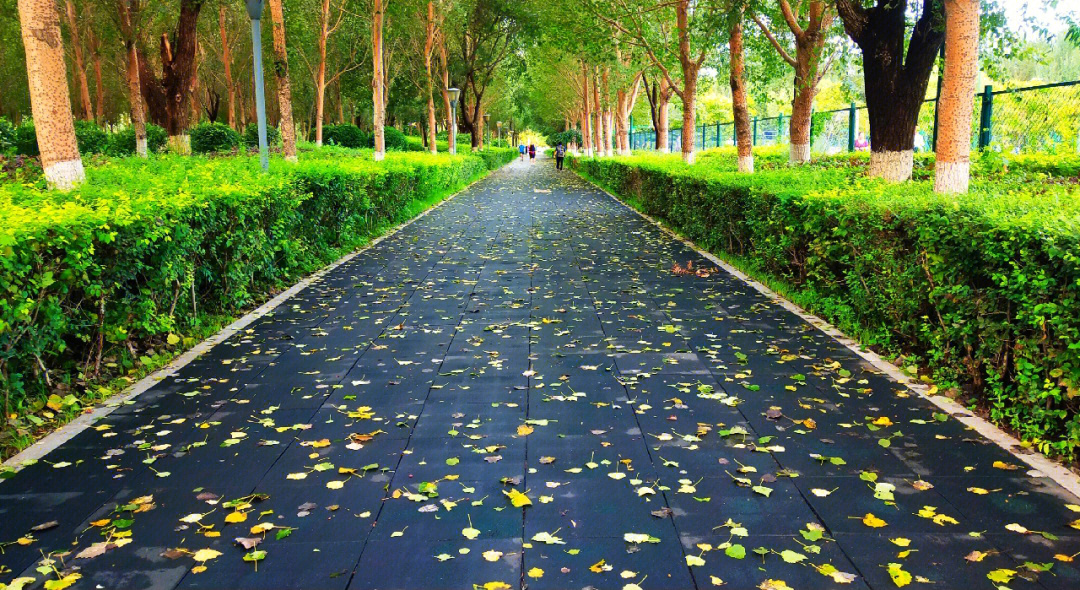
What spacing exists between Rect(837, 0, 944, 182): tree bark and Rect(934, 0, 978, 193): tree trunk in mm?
3749

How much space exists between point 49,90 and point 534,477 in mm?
7416

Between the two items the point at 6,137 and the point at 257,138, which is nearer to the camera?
the point at 6,137

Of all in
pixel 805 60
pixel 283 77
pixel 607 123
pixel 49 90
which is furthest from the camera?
pixel 607 123

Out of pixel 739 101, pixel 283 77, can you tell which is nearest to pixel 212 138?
pixel 283 77

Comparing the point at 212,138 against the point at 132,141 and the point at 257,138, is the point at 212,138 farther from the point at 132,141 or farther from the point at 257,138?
the point at 257,138

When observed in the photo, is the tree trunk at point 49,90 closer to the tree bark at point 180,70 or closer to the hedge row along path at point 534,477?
the hedge row along path at point 534,477

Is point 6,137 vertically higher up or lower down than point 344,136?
lower down

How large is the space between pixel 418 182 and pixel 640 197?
566 cm

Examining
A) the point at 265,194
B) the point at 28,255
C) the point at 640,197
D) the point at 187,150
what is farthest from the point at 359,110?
the point at 28,255

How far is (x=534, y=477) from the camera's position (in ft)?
13.2

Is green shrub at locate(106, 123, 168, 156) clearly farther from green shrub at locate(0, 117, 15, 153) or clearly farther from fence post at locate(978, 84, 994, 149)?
fence post at locate(978, 84, 994, 149)

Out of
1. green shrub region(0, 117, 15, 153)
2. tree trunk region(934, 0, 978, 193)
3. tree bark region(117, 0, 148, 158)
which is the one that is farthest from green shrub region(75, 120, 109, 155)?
tree trunk region(934, 0, 978, 193)

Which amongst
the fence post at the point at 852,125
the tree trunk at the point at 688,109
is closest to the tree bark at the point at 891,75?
the tree trunk at the point at 688,109

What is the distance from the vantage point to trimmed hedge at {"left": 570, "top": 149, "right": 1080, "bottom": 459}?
4180 millimetres
